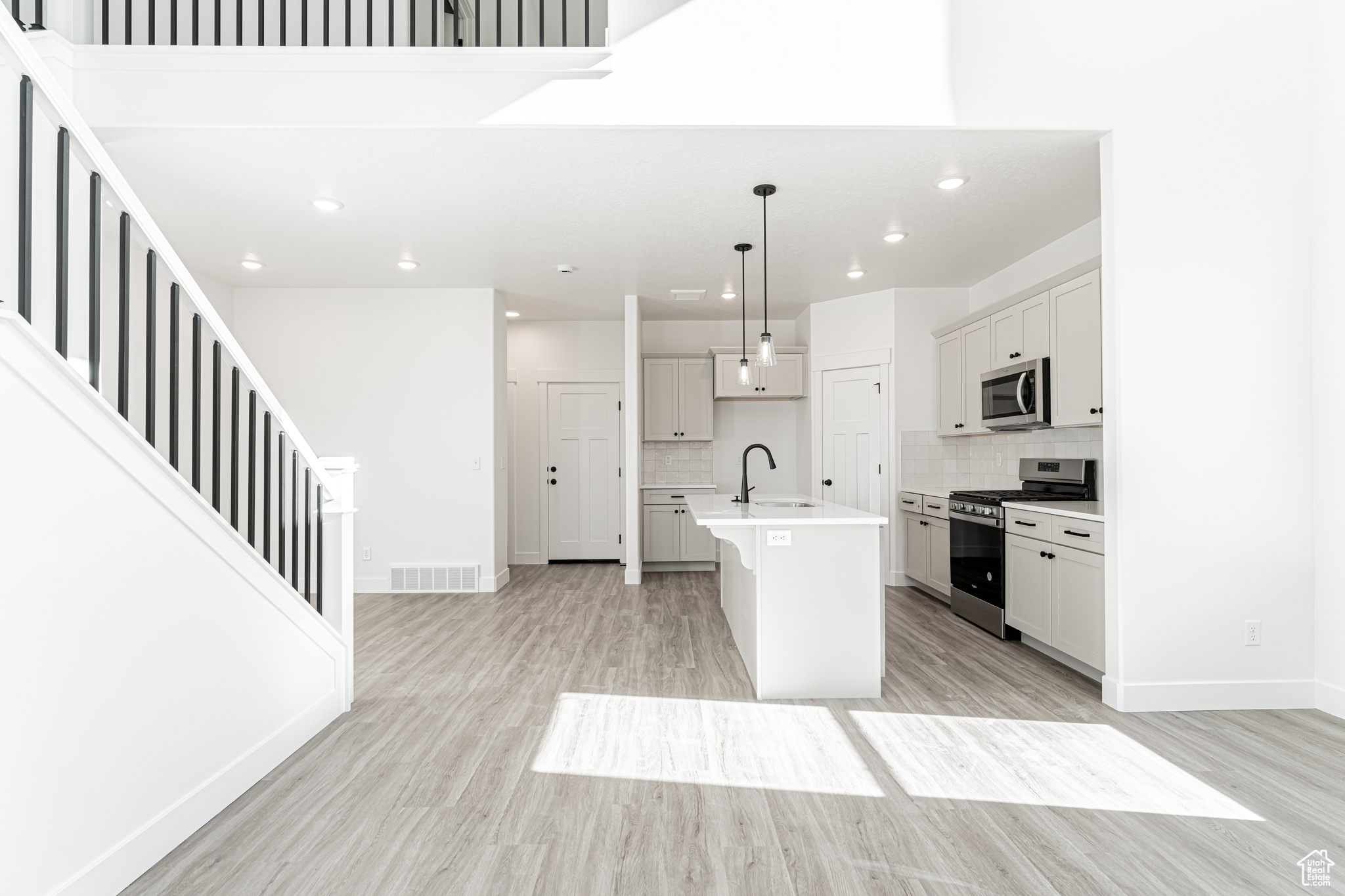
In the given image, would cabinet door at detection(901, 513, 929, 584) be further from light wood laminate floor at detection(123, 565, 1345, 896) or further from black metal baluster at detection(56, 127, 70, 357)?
black metal baluster at detection(56, 127, 70, 357)

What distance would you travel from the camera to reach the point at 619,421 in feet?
24.3

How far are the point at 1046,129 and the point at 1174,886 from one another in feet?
9.20

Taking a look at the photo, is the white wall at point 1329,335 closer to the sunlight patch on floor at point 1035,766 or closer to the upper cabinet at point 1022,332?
the sunlight patch on floor at point 1035,766

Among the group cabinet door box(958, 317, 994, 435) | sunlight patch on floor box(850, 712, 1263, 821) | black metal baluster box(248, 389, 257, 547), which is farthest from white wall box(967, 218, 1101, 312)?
black metal baluster box(248, 389, 257, 547)

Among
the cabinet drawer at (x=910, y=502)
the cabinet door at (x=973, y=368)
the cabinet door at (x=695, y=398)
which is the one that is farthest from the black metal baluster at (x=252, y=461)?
the cabinet door at (x=695, y=398)

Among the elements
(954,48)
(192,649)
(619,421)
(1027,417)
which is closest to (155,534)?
(192,649)

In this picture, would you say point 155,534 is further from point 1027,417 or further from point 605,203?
point 1027,417

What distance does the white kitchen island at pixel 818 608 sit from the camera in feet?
10.9

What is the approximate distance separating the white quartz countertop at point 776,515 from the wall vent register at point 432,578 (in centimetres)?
263

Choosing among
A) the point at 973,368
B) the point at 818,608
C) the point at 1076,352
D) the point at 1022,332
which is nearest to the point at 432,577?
the point at 818,608

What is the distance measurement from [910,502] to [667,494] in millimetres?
Answer: 2292

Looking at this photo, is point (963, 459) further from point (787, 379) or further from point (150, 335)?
point (150, 335)

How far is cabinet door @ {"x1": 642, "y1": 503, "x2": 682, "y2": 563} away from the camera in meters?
6.92

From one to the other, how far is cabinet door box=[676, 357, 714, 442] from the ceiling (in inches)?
55.0
